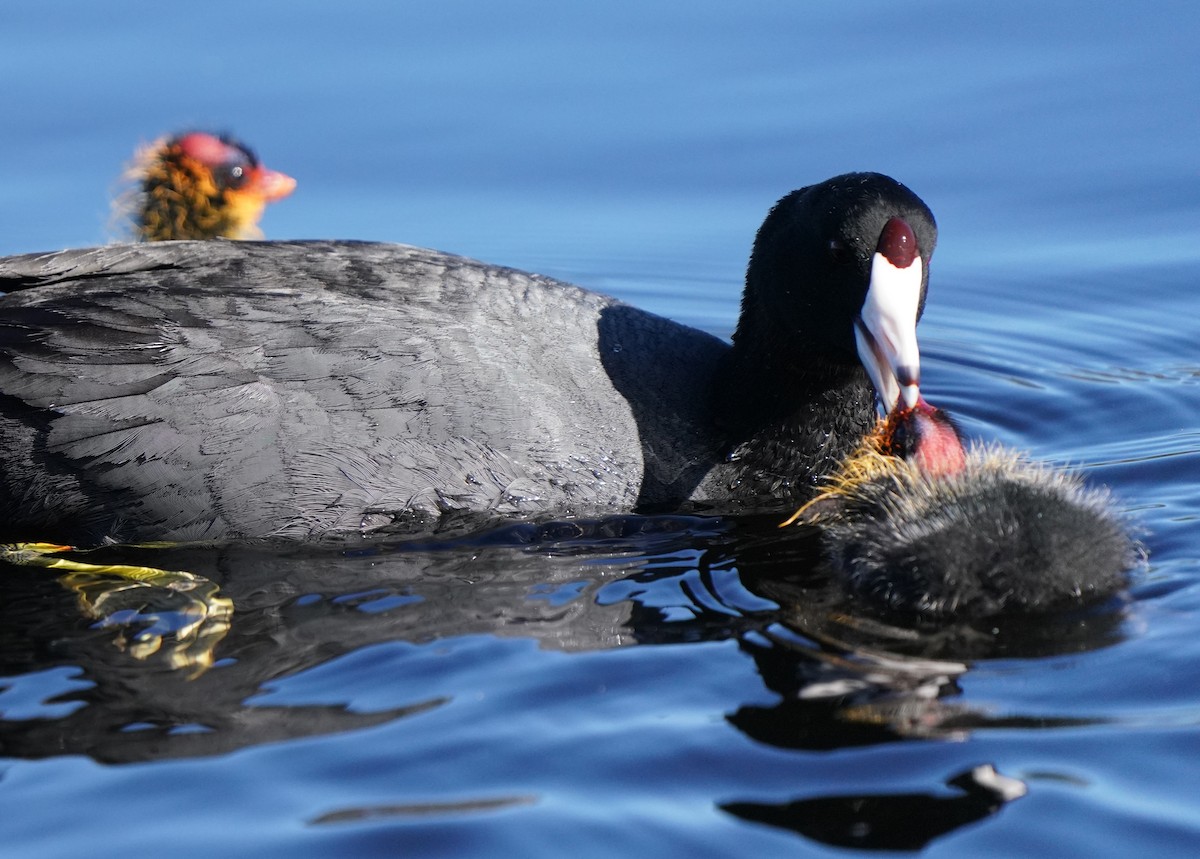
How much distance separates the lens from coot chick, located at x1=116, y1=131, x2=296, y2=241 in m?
8.31

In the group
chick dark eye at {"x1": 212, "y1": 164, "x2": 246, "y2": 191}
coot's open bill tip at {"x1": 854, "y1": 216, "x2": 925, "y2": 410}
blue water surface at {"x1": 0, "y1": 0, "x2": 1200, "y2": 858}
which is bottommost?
blue water surface at {"x1": 0, "y1": 0, "x2": 1200, "y2": 858}

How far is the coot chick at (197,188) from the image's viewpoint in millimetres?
8312

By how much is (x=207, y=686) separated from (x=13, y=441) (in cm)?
139

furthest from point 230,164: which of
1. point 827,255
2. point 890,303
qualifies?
point 890,303

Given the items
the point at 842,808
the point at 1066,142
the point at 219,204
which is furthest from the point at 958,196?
the point at 842,808

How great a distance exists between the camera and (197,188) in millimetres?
8359

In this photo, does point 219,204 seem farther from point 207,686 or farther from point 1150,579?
point 1150,579

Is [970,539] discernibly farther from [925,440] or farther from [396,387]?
[396,387]

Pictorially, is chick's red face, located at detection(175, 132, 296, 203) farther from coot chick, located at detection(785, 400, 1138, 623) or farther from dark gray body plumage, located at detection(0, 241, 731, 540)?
coot chick, located at detection(785, 400, 1138, 623)

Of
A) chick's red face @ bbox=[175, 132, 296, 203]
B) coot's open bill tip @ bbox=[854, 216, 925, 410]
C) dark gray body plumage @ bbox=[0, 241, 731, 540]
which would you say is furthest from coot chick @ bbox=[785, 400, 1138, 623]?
chick's red face @ bbox=[175, 132, 296, 203]

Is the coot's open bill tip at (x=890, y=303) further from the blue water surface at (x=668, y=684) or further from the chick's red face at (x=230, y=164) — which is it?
the chick's red face at (x=230, y=164)

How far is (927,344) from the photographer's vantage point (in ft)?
26.7

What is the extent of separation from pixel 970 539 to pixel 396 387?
74.6 inches

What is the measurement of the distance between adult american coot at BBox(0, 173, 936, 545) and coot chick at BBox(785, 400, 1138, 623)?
26cm
